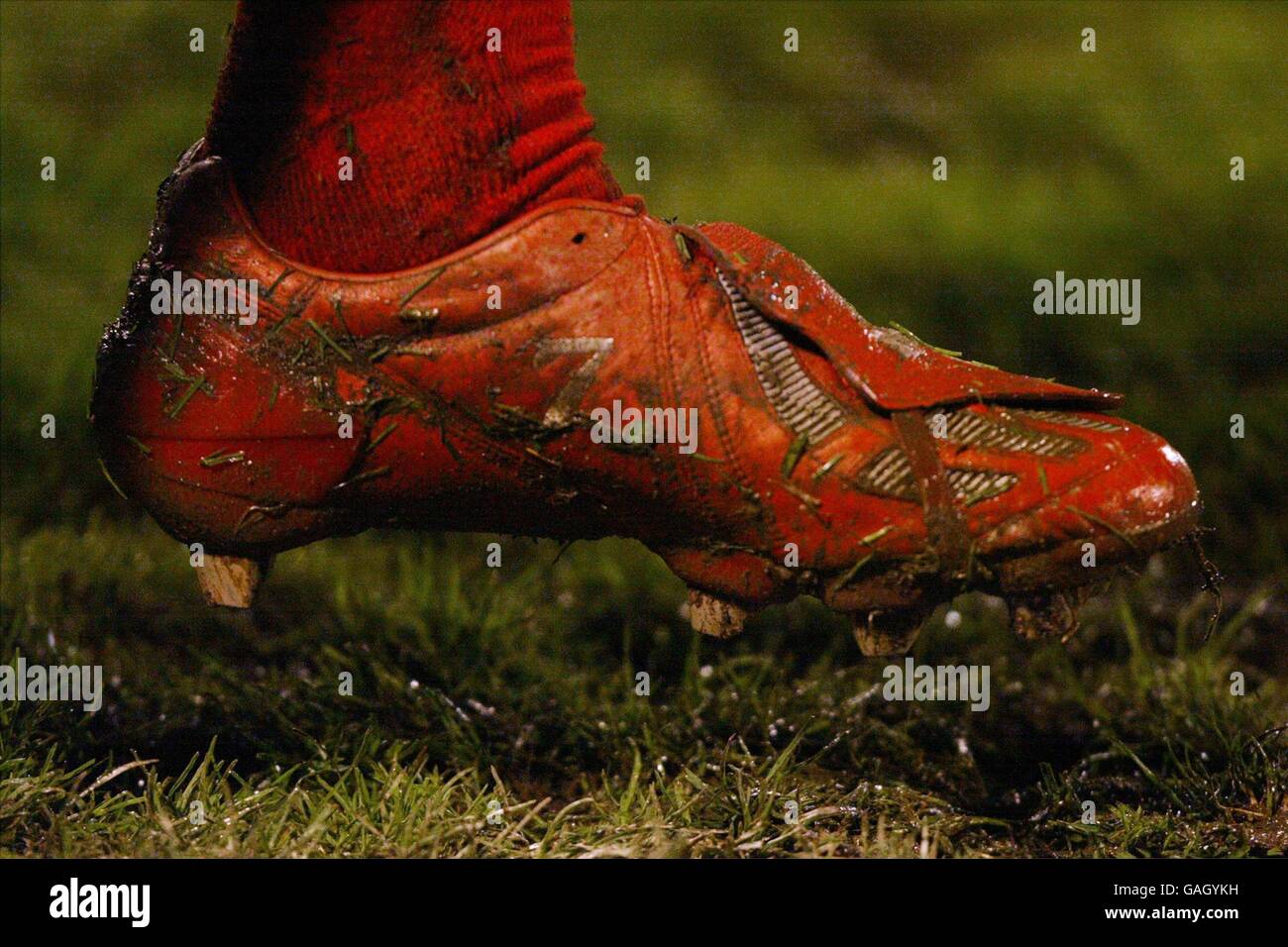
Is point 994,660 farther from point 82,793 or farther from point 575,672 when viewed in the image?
point 82,793

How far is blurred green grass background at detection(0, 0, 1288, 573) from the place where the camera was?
2.70 metres

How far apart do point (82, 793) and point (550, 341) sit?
2.07 ft

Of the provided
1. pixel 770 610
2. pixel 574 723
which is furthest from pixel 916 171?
pixel 574 723

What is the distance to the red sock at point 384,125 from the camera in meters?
1.35

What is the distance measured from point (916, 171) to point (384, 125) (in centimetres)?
235

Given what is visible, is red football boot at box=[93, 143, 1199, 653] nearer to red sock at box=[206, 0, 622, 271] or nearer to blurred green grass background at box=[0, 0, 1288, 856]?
red sock at box=[206, 0, 622, 271]

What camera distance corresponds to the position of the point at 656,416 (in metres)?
1.36

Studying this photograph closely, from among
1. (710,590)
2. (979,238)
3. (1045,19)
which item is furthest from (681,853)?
(1045,19)

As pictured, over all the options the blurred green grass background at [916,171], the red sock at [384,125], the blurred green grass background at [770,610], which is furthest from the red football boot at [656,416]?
the blurred green grass background at [916,171]

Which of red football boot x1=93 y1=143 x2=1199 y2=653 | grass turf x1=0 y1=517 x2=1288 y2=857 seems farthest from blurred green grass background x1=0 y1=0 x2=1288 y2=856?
red football boot x1=93 y1=143 x2=1199 y2=653

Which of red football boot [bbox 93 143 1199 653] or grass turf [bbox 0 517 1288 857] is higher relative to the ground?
red football boot [bbox 93 143 1199 653]

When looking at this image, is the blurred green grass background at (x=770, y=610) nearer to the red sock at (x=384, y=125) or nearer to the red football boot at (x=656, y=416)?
the red sock at (x=384, y=125)

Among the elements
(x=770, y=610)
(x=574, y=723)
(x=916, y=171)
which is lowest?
(x=574, y=723)

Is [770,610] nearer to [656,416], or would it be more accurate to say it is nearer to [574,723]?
[574,723]
